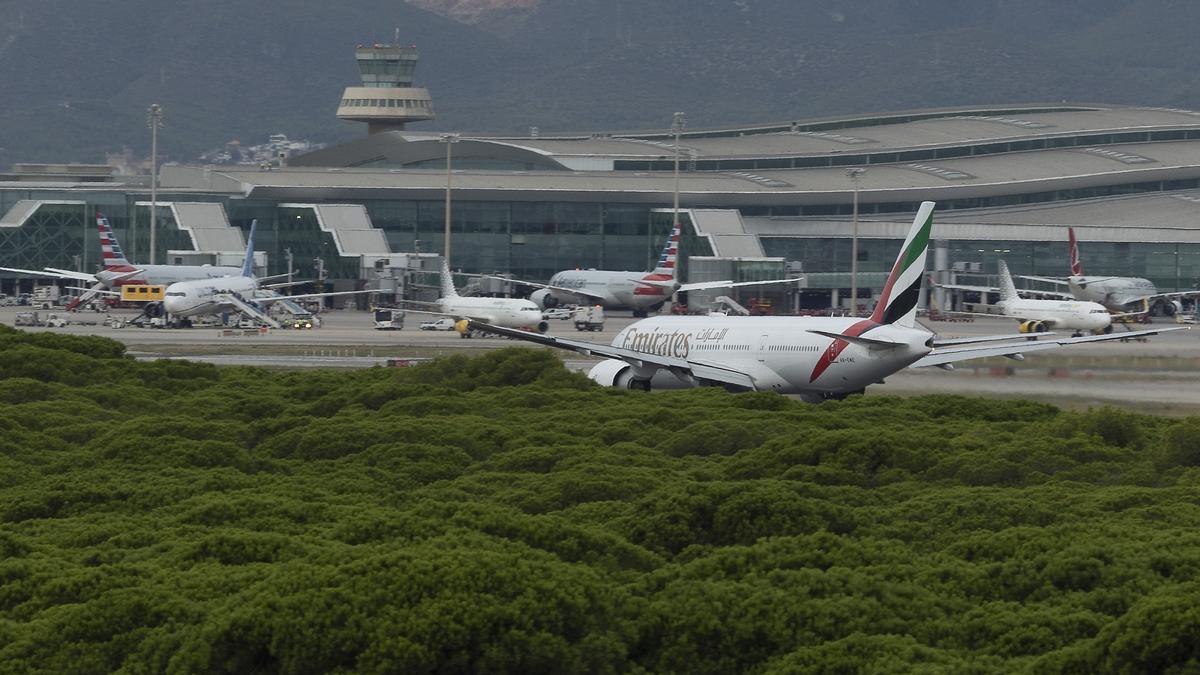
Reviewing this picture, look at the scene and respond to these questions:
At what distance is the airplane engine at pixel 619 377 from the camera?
51312 millimetres

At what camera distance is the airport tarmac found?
52188 millimetres

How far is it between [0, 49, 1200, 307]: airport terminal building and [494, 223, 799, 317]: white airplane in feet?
44.4

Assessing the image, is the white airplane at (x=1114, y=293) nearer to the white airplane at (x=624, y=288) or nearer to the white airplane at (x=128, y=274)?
the white airplane at (x=624, y=288)

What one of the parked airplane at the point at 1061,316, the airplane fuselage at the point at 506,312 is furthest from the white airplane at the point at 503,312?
the parked airplane at the point at 1061,316

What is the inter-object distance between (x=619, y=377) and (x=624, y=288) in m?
68.1

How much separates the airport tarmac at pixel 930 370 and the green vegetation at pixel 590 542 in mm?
18666

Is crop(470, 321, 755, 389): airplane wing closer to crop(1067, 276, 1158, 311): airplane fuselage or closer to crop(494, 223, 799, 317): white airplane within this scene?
crop(494, 223, 799, 317): white airplane

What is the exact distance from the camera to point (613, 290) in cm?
12019

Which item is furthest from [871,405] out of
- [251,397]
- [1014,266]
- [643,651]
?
[1014,266]

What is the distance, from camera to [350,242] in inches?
5492

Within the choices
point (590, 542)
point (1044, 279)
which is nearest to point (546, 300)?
point (1044, 279)

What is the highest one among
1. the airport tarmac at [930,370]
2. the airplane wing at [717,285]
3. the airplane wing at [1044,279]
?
the airplane wing at [1044,279]

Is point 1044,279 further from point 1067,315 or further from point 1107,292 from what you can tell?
point 1067,315

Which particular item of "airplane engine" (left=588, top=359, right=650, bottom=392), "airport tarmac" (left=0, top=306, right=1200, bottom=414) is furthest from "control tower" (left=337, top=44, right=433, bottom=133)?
"airplane engine" (left=588, top=359, right=650, bottom=392)
